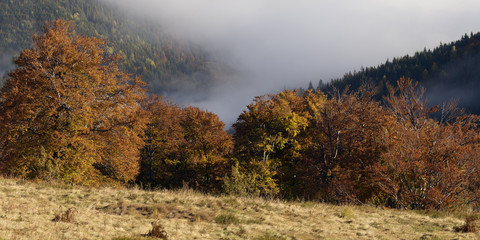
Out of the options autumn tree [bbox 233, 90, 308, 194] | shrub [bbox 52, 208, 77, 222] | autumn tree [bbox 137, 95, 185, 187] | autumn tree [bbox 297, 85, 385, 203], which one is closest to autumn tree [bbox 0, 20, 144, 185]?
shrub [bbox 52, 208, 77, 222]

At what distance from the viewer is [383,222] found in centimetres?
1359

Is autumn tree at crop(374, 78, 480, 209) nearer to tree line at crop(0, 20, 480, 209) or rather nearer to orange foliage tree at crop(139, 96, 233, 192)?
tree line at crop(0, 20, 480, 209)

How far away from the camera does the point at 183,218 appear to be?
11836mm

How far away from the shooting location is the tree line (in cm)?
1875

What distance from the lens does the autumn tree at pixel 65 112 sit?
59.7 ft

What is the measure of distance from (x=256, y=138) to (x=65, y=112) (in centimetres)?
2030

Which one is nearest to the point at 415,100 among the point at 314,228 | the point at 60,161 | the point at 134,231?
the point at 314,228

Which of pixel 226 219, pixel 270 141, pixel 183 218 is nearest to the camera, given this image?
pixel 183 218

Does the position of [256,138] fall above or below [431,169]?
above

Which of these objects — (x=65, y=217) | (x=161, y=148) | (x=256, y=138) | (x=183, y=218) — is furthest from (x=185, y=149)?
(x=65, y=217)

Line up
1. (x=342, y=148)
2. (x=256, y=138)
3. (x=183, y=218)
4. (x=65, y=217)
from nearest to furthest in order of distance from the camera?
1. (x=65, y=217)
2. (x=183, y=218)
3. (x=342, y=148)
4. (x=256, y=138)

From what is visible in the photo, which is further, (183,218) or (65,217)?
(183,218)

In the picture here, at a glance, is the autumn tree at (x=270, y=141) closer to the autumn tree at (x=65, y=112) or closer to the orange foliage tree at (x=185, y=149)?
the orange foliage tree at (x=185, y=149)

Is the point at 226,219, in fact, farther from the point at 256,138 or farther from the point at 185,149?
the point at 185,149
